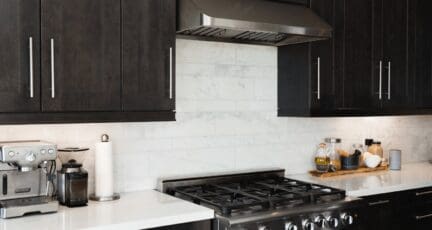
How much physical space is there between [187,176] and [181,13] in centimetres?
110

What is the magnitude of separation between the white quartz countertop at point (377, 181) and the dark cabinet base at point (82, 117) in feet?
4.43

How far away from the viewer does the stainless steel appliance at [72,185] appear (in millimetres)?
2525

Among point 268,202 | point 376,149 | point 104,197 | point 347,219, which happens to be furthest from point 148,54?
point 376,149

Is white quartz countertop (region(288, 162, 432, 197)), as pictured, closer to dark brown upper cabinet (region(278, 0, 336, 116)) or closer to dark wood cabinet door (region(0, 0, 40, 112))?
dark brown upper cabinet (region(278, 0, 336, 116))

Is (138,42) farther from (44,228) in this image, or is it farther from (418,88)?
(418,88)

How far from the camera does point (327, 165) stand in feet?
12.1

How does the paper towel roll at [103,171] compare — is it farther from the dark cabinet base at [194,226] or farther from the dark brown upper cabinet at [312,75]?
the dark brown upper cabinet at [312,75]

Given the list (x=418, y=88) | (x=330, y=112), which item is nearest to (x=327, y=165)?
(x=330, y=112)

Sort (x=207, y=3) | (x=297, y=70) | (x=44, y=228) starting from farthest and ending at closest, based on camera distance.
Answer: (x=297, y=70) → (x=207, y=3) → (x=44, y=228)

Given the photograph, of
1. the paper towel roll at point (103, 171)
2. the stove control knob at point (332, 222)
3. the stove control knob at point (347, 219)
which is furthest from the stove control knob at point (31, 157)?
the stove control knob at point (347, 219)

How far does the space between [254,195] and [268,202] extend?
181 millimetres

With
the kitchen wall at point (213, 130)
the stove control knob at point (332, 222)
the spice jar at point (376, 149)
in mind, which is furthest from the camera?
the spice jar at point (376, 149)

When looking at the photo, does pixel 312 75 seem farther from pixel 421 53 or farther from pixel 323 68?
pixel 421 53

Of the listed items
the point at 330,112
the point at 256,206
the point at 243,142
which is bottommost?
the point at 256,206
